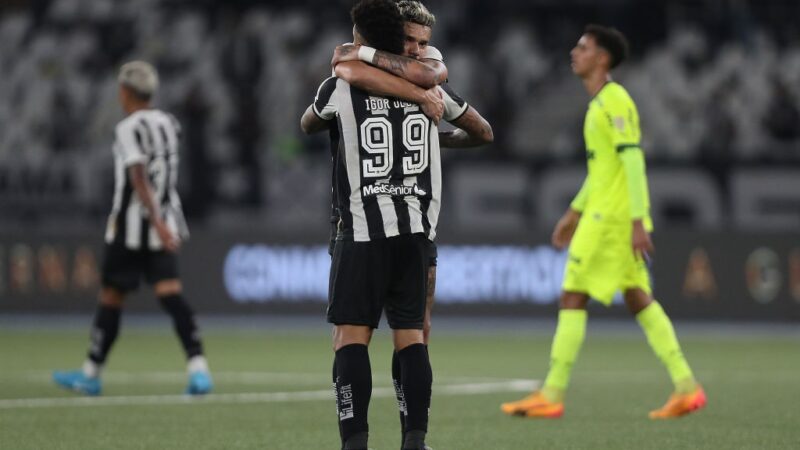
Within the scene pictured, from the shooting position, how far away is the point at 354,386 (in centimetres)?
570

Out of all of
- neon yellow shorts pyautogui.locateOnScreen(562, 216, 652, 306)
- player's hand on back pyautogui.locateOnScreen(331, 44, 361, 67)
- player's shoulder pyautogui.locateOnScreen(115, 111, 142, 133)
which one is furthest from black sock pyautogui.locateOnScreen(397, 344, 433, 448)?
player's shoulder pyautogui.locateOnScreen(115, 111, 142, 133)

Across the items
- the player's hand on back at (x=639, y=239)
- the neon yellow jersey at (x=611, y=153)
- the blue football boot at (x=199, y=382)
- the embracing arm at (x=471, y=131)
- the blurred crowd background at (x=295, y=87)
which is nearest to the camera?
→ the embracing arm at (x=471, y=131)

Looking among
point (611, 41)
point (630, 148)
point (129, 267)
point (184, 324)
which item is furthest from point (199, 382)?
point (611, 41)

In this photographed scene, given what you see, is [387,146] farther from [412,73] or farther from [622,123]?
[622,123]

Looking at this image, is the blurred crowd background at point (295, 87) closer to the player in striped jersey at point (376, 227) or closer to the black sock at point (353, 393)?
the player in striped jersey at point (376, 227)

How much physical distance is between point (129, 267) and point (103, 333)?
1.59 ft

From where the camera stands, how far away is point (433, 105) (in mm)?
5836

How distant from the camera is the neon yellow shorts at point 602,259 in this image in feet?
27.9

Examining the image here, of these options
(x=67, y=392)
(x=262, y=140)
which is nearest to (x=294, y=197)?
(x=262, y=140)

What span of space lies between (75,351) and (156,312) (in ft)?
14.3

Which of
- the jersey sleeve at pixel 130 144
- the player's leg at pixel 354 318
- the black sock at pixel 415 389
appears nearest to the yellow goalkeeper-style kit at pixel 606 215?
the black sock at pixel 415 389

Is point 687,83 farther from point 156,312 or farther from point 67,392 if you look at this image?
point 67,392

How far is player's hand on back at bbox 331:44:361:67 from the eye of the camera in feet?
18.9

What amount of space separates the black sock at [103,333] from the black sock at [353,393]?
181 inches
